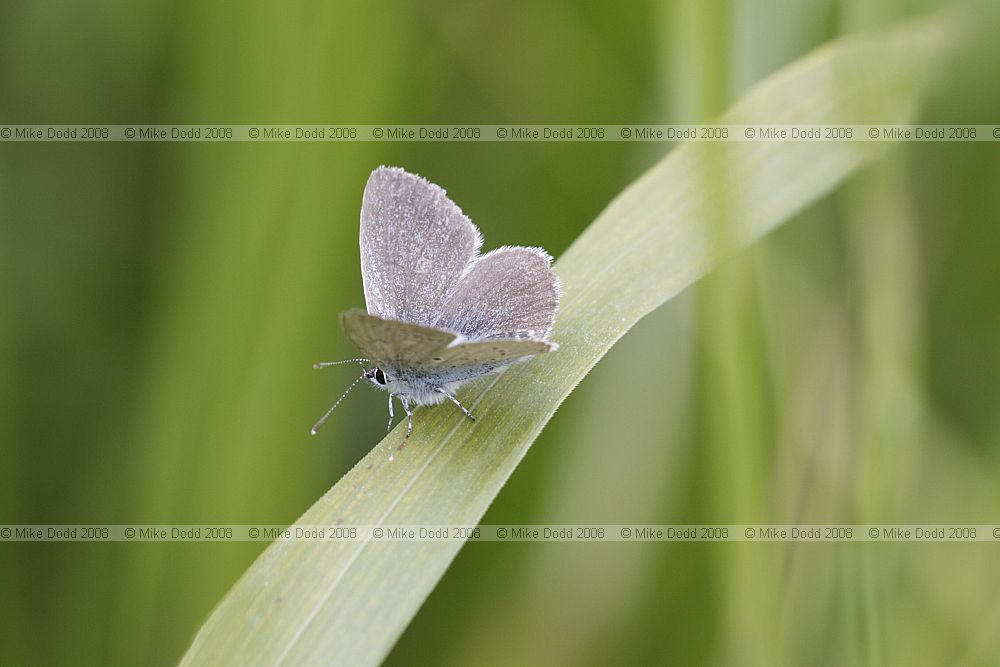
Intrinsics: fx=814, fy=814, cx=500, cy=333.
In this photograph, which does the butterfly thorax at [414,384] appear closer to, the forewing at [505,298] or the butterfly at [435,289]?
the butterfly at [435,289]

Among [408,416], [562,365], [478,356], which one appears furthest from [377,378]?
[562,365]

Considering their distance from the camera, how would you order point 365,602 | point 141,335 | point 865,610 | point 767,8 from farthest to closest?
1. point 141,335
2. point 767,8
3. point 865,610
4. point 365,602

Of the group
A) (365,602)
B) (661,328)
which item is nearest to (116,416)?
(365,602)

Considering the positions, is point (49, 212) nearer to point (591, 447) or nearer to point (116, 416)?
point (116, 416)

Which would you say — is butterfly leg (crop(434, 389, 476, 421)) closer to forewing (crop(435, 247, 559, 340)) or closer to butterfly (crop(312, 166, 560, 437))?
butterfly (crop(312, 166, 560, 437))

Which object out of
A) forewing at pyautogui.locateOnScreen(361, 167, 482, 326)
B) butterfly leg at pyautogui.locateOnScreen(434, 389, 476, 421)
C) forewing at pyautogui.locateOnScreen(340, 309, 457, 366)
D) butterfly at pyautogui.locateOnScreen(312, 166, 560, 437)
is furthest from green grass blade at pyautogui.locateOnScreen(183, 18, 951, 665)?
forewing at pyautogui.locateOnScreen(361, 167, 482, 326)

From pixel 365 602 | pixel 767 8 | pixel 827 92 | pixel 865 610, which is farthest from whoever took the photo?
pixel 767 8
